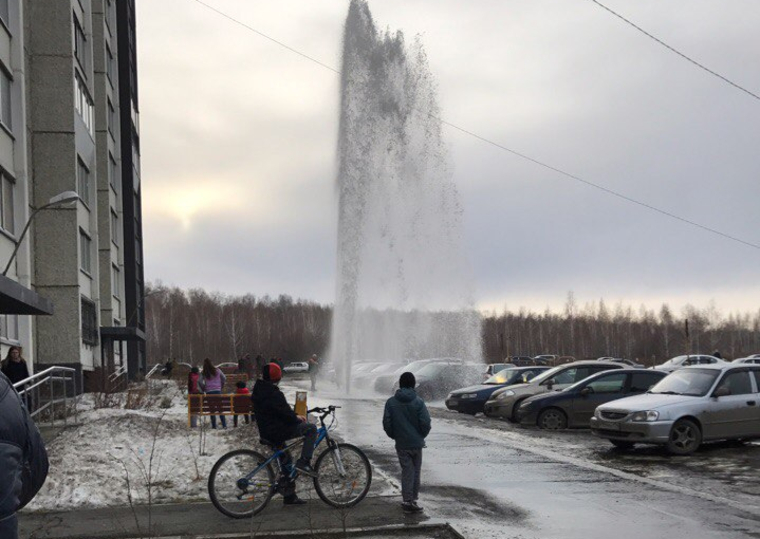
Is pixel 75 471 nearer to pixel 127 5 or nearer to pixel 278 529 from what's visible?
pixel 278 529

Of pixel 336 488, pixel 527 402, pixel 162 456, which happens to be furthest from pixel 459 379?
pixel 336 488

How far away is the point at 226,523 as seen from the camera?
31.6 ft

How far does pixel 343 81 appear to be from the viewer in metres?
40.8

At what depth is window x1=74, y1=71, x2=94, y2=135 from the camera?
35969 millimetres

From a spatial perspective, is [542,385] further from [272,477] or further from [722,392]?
[272,477]

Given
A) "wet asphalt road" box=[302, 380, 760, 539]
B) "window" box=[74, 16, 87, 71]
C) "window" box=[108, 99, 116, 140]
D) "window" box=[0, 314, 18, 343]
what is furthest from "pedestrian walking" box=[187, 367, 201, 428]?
"window" box=[108, 99, 116, 140]

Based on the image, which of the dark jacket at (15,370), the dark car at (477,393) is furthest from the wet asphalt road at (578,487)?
the dark car at (477,393)

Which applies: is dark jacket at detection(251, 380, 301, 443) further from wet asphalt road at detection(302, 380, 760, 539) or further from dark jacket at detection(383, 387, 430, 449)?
wet asphalt road at detection(302, 380, 760, 539)

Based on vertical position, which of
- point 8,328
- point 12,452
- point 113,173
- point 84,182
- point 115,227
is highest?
point 113,173

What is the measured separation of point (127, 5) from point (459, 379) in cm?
3618

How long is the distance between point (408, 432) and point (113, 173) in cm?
4461

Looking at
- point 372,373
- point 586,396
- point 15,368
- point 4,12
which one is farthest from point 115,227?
point 586,396

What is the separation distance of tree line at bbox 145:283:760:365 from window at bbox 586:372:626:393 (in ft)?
293

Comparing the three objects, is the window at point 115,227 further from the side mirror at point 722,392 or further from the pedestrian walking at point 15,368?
the side mirror at point 722,392
